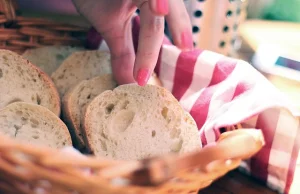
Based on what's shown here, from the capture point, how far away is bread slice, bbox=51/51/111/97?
0.81 metres

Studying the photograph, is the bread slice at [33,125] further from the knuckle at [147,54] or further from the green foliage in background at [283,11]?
the green foliage in background at [283,11]

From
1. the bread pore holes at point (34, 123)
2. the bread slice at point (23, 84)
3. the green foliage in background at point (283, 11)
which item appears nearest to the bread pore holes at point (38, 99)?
the bread slice at point (23, 84)

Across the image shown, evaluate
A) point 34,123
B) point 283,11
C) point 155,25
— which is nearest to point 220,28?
point 155,25

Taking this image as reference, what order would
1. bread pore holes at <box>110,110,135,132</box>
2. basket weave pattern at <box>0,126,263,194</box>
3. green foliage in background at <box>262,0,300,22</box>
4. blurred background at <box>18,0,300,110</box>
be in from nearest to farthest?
basket weave pattern at <box>0,126,263,194</box>, bread pore holes at <box>110,110,135,132</box>, blurred background at <box>18,0,300,110</box>, green foliage in background at <box>262,0,300,22</box>

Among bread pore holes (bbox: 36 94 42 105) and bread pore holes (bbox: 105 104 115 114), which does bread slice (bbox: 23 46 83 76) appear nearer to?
bread pore holes (bbox: 36 94 42 105)

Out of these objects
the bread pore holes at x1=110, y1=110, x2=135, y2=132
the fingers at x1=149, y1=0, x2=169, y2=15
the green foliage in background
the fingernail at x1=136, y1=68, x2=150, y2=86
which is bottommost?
the green foliage in background

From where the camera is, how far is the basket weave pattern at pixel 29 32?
0.79 metres

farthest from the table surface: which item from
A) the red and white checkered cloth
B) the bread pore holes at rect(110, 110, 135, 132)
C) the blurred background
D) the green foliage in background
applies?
the green foliage in background

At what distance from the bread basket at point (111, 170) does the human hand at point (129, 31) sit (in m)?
0.21

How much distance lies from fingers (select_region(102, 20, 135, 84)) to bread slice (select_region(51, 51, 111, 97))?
100 millimetres

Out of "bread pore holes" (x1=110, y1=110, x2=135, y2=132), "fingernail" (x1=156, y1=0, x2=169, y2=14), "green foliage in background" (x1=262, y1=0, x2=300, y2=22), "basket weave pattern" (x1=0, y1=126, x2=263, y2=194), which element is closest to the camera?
"basket weave pattern" (x1=0, y1=126, x2=263, y2=194)

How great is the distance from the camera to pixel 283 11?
178 cm

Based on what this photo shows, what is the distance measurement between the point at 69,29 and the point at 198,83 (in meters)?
0.29

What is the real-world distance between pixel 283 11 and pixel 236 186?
1.32m
